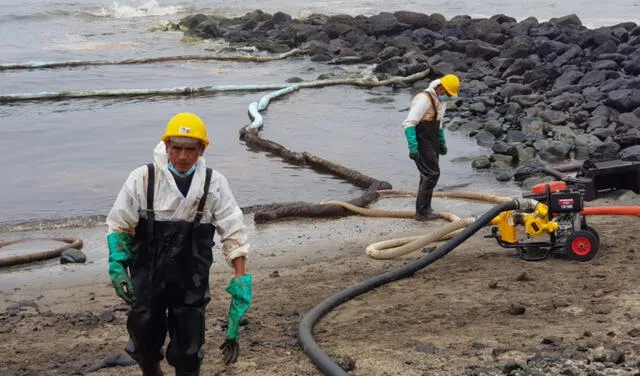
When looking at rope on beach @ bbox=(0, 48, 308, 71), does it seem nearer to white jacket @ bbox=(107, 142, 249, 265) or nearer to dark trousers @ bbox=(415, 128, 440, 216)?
dark trousers @ bbox=(415, 128, 440, 216)

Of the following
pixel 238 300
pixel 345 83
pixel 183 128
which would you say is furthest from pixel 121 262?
pixel 345 83

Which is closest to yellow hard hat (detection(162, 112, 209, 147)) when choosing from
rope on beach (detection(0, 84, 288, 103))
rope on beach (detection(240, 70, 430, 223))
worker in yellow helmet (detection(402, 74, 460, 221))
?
worker in yellow helmet (detection(402, 74, 460, 221))

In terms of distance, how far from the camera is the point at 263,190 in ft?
47.3

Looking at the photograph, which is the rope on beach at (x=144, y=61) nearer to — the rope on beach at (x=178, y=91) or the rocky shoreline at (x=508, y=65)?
the rocky shoreline at (x=508, y=65)

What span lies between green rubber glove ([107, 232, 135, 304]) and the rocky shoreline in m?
10.2

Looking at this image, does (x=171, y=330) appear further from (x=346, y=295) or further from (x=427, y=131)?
(x=427, y=131)

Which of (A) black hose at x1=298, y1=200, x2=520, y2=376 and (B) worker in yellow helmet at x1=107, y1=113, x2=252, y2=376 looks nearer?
(B) worker in yellow helmet at x1=107, y1=113, x2=252, y2=376

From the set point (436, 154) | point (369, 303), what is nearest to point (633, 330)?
point (369, 303)

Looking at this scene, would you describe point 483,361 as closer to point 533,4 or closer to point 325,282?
point 325,282

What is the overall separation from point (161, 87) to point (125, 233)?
19807 mm

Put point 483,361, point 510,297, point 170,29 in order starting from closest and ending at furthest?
point 483,361, point 510,297, point 170,29

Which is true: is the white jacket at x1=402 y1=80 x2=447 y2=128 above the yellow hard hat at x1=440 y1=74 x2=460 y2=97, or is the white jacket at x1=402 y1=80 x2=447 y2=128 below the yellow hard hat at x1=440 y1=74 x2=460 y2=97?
below

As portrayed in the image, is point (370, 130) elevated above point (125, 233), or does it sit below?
below

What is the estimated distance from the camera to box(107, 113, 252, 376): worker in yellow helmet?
5.23m
